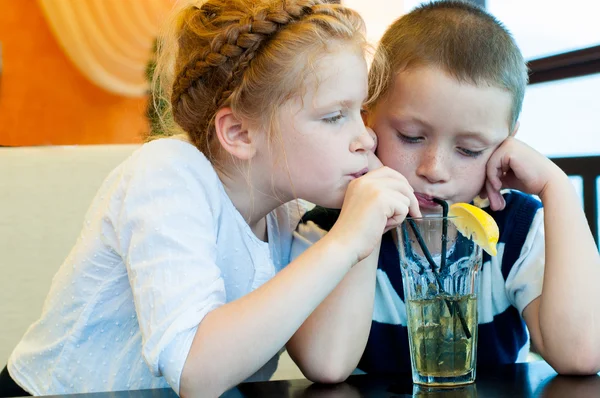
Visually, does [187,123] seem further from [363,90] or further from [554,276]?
[554,276]

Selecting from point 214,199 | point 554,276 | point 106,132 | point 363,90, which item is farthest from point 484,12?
point 106,132

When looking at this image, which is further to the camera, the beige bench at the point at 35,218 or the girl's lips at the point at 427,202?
the beige bench at the point at 35,218

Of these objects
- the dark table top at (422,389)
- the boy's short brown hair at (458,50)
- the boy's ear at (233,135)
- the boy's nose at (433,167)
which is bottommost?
the dark table top at (422,389)

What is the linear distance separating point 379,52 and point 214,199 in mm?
379

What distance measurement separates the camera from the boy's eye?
106 cm

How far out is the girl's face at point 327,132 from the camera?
105cm

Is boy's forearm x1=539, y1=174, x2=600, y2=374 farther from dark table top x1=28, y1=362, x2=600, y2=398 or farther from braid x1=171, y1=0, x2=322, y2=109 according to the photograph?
braid x1=171, y1=0, x2=322, y2=109

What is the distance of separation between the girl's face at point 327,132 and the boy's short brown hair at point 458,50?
0.14m

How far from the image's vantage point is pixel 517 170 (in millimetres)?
1192

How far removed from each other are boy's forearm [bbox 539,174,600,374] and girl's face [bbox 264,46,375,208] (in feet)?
1.01

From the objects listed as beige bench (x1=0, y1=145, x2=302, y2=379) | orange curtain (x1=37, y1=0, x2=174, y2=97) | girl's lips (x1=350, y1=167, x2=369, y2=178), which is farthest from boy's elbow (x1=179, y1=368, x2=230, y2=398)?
orange curtain (x1=37, y1=0, x2=174, y2=97)

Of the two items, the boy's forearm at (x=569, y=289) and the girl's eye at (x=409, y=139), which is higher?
the girl's eye at (x=409, y=139)

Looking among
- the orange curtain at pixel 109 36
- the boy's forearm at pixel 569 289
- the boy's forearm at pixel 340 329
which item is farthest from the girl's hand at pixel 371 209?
the orange curtain at pixel 109 36

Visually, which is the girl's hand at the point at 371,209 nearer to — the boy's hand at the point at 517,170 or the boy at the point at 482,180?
the boy at the point at 482,180
